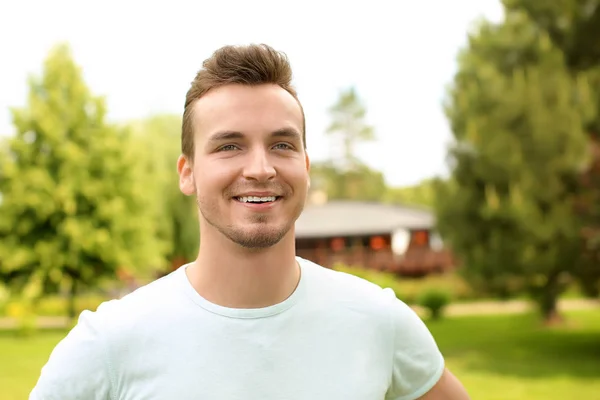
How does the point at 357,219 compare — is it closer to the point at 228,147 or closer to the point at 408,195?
the point at 408,195

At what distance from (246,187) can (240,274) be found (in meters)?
0.31

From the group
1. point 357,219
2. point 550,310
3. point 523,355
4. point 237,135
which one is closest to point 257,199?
point 237,135

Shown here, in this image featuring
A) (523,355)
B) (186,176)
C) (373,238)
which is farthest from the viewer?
(373,238)

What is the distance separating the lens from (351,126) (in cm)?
6456

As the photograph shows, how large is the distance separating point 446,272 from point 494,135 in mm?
20895

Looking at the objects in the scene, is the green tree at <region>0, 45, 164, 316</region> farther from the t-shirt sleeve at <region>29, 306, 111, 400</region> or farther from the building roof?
the t-shirt sleeve at <region>29, 306, 111, 400</region>

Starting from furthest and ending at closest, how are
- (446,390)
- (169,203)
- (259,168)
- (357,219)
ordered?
(357,219) < (169,203) < (446,390) < (259,168)

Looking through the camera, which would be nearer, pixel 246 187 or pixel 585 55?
pixel 246 187

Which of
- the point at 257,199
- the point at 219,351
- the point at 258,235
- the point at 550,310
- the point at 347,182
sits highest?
the point at 257,199

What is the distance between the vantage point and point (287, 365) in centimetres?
228

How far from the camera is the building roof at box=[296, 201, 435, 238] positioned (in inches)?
1724

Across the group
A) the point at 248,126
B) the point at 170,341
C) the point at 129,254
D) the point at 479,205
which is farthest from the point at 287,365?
the point at 129,254

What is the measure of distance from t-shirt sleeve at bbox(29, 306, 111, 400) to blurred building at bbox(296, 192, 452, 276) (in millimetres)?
35625

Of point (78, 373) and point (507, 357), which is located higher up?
point (78, 373)
